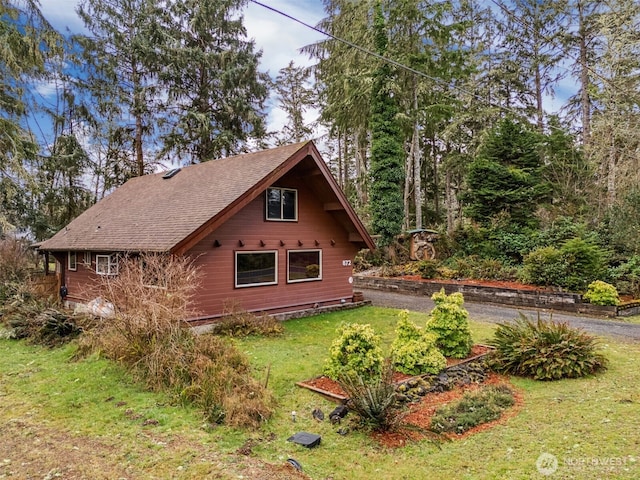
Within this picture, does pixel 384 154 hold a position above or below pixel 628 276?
above

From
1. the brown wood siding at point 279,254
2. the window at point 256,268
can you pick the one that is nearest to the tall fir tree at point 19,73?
the brown wood siding at point 279,254

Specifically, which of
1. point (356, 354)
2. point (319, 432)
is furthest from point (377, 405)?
point (356, 354)

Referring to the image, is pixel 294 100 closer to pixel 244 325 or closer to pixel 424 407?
pixel 244 325

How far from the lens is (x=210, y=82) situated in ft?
77.2

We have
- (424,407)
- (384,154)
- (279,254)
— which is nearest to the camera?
(424,407)

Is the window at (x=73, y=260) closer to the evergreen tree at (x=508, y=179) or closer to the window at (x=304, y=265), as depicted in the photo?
the window at (x=304, y=265)

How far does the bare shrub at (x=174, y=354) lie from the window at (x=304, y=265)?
4568 millimetres

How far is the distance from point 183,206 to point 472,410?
348 inches

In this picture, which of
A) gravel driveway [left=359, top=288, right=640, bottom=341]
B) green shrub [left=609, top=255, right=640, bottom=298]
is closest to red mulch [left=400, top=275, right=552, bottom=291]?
gravel driveway [left=359, top=288, right=640, bottom=341]

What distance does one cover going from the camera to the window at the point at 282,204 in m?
11.1

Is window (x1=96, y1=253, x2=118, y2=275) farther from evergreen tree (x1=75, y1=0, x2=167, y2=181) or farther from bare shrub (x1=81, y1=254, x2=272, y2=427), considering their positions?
evergreen tree (x1=75, y1=0, x2=167, y2=181)

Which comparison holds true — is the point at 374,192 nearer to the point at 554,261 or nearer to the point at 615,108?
the point at 554,261

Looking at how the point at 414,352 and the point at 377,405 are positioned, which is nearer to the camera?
the point at 377,405

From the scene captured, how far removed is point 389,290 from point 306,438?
40.0ft
